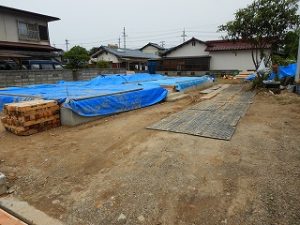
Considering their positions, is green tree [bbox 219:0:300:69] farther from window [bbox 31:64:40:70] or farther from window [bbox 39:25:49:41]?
window [bbox 39:25:49:41]

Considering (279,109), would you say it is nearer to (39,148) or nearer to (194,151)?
(194,151)

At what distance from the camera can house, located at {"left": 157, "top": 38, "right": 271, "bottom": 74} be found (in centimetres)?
2175

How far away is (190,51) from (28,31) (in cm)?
1567

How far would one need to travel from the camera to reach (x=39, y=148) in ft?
13.0

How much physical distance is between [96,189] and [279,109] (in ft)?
19.9

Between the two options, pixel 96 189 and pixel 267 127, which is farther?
pixel 267 127

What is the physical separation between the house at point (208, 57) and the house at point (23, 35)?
1208 cm

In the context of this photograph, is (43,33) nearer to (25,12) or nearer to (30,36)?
(30,36)

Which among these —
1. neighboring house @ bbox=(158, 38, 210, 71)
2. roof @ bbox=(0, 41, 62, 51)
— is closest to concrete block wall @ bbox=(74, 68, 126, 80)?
roof @ bbox=(0, 41, 62, 51)

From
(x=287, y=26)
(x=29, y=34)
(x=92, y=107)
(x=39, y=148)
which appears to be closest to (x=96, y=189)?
(x=39, y=148)

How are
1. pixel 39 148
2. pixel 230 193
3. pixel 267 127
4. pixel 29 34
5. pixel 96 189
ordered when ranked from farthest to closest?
1. pixel 29 34
2. pixel 267 127
3. pixel 39 148
4. pixel 96 189
5. pixel 230 193

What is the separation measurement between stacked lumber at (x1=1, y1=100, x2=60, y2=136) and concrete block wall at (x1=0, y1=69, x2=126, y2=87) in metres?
7.27

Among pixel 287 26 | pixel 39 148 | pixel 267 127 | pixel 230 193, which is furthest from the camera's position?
pixel 287 26

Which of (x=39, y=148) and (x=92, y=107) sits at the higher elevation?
(x=92, y=107)
